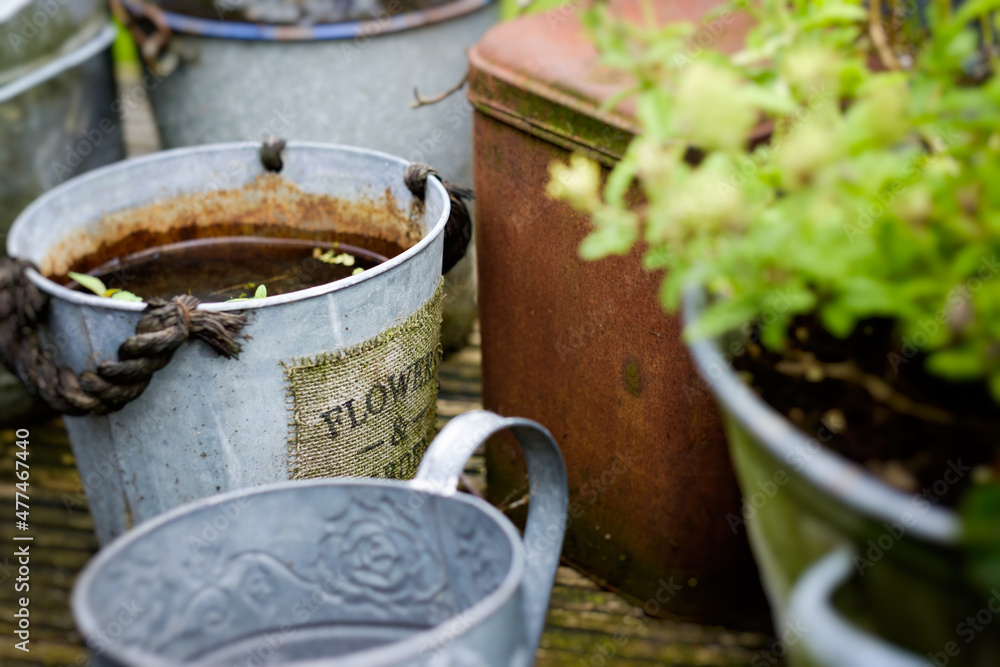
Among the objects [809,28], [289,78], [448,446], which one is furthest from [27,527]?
[809,28]

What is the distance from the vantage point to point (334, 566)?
3.22 ft

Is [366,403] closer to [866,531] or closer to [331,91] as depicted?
[866,531]

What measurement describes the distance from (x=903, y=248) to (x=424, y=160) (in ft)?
5.27

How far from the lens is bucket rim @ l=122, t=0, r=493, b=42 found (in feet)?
6.36

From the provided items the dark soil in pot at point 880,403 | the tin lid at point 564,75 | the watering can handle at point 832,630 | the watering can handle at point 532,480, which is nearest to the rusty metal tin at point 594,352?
the tin lid at point 564,75

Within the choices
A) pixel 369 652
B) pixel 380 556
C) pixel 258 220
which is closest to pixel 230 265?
pixel 258 220

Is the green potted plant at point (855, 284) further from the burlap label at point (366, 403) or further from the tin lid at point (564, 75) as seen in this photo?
the burlap label at point (366, 403)

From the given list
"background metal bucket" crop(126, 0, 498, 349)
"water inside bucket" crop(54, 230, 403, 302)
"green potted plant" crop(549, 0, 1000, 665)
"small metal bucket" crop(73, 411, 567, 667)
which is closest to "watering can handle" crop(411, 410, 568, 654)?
"small metal bucket" crop(73, 411, 567, 667)

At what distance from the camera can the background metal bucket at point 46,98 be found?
1842mm

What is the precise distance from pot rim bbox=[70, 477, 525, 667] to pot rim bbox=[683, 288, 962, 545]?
0.26 meters

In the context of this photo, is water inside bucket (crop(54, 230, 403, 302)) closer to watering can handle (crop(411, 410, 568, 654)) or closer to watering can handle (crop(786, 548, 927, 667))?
watering can handle (crop(411, 410, 568, 654))

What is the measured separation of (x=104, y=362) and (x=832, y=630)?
0.97 metres

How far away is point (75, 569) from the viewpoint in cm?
175

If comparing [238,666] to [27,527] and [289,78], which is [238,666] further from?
[289,78]
